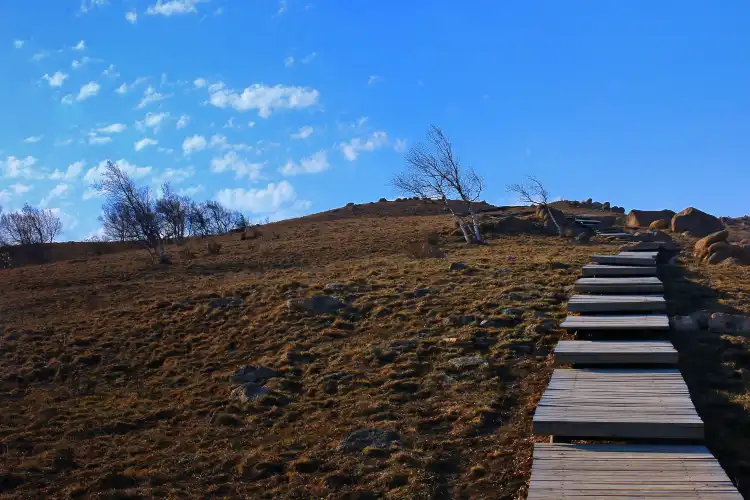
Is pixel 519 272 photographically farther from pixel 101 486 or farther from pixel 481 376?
pixel 101 486

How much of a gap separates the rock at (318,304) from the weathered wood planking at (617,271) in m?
5.48

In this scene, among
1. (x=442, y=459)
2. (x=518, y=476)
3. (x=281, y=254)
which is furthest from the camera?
(x=281, y=254)

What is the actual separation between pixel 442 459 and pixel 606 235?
21.7 metres

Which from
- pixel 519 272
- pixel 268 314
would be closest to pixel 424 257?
pixel 519 272

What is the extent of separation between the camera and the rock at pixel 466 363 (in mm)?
9977

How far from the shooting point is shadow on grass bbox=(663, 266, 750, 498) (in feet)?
22.4

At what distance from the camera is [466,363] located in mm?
10086

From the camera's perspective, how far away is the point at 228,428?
9047 mm

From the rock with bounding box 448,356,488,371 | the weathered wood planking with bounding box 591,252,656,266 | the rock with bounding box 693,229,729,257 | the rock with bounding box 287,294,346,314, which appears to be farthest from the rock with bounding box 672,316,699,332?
the rock with bounding box 693,229,729,257

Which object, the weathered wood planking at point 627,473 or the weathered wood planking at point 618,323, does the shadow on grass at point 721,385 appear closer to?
the weathered wood planking at point 618,323

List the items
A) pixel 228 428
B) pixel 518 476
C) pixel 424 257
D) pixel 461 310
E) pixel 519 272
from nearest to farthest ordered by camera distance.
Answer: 1. pixel 518 476
2. pixel 228 428
3. pixel 461 310
4. pixel 519 272
5. pixel 424 257

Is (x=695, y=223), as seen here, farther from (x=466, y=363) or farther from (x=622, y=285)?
(x=466, y=363)

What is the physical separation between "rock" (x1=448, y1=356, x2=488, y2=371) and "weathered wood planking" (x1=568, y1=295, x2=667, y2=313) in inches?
86.6

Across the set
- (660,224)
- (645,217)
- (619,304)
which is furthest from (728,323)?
(645,217)
